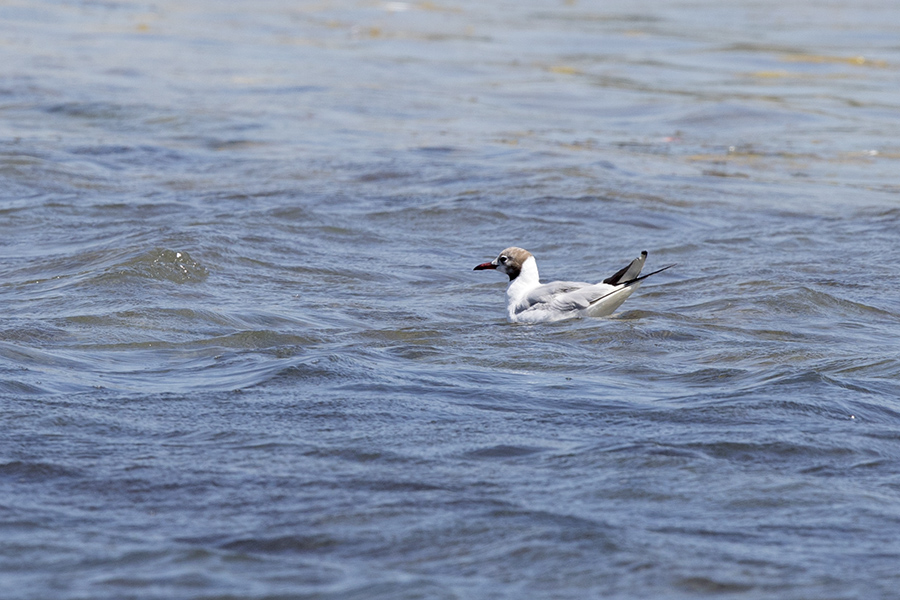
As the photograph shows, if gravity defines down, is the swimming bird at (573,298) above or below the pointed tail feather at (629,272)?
below

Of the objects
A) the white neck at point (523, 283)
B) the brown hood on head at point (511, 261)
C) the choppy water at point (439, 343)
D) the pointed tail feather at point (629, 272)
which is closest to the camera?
the choppy water at point (439, 343)

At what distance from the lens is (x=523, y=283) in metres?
8.68

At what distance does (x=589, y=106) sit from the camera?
1816 cm

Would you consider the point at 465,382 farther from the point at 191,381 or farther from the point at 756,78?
the point at 756,78

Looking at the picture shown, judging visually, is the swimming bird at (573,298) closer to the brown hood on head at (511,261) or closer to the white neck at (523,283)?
the white neck at (523,283)

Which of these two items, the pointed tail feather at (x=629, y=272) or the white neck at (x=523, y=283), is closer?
the pointed tail feather at (x=629, y=272)

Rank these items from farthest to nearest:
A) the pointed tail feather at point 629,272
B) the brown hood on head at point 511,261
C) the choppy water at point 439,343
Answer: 1. the brown hood on head at point 511,261
2. the pointed tail feather at point 629,272
3. the choppy water at point 439,343

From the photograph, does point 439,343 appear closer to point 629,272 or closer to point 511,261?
point 629,272

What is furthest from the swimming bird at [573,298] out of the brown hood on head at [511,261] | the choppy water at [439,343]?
the brown hood on head at [511,261]

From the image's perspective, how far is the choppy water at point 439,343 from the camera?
14.5 ft

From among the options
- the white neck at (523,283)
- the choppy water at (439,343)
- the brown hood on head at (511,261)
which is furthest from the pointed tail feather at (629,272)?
the brown hood on head at (511,261)

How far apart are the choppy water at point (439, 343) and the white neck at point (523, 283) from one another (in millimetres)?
379

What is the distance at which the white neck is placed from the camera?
8.49 m

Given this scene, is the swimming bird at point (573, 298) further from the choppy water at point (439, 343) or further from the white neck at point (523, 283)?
the choppy water at point (439, 343)
